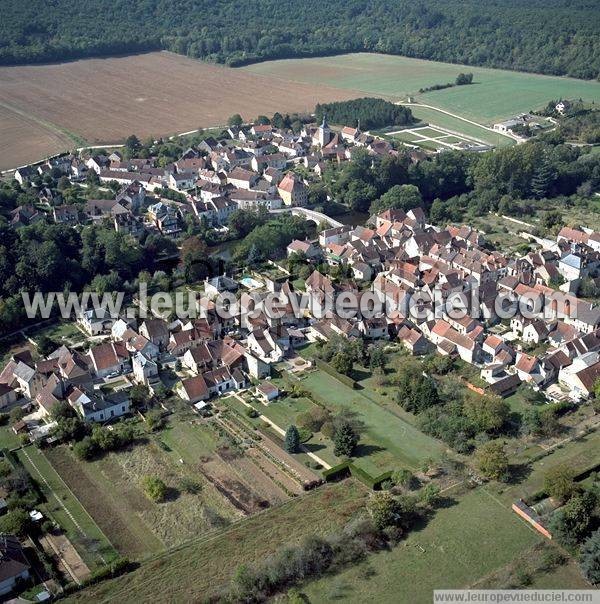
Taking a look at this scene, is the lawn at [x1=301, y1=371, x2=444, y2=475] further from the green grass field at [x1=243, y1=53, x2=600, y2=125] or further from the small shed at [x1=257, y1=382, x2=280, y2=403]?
the green grass field at [x1=243, y1=53, x2=600, y2=125]

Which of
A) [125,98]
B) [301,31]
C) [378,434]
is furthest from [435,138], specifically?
[301,31]

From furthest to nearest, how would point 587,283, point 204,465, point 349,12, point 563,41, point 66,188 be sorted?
1. point 349,12
2. point 563,41
3. point 66,188
4. point 587,283
5. point 204,465

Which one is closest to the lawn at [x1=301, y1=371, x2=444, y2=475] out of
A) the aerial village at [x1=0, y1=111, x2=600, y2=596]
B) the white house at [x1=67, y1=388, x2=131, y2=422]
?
the aerial village at [x1=0, y1=111, x2=600, y2=596]

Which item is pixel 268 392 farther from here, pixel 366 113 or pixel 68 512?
pixel 366 113

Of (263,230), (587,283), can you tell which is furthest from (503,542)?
(263,230)

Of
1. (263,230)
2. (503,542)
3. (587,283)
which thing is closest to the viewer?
(503,542)

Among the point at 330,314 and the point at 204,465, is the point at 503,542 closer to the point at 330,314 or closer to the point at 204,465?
the point at 204,465
